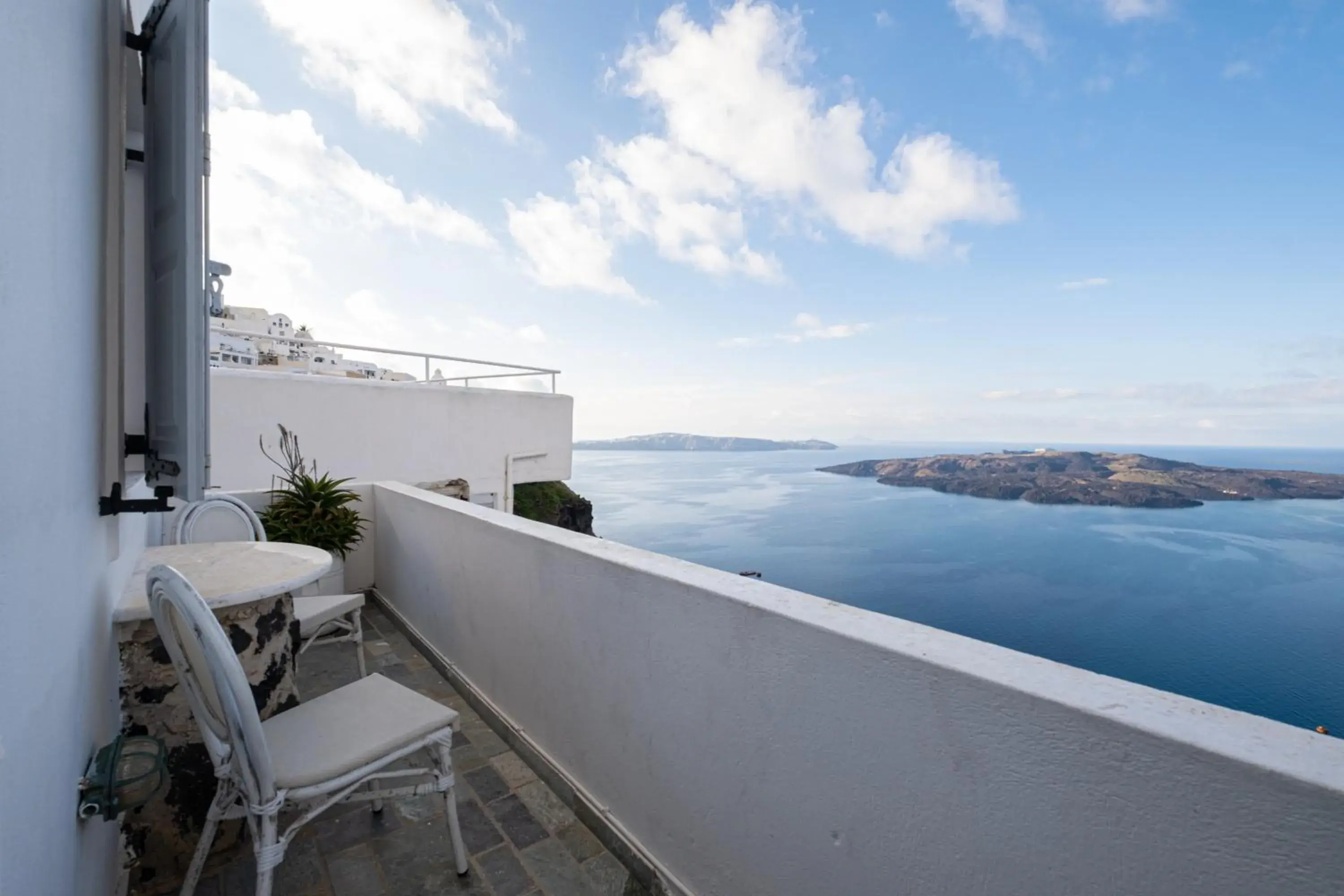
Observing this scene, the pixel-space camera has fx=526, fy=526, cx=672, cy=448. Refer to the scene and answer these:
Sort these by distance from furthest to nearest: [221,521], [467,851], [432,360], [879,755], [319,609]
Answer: [432,360] → [221,521] → [319,609] → [467,851] → [879,755]

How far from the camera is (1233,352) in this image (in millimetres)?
19312

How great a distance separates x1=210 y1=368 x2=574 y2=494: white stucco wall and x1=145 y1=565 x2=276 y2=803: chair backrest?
3775 mm

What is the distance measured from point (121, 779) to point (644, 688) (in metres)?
1.23

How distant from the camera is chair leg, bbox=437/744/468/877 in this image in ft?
5.35

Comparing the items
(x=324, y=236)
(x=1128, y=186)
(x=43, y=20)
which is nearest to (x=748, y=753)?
(x=43, y=20)

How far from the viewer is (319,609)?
2656 mm

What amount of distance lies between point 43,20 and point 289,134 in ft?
17.1

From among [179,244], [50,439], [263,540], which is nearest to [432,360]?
[263,540]

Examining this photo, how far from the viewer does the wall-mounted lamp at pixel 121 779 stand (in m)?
1.12

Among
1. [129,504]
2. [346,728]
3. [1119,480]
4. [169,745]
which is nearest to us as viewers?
[129,504]

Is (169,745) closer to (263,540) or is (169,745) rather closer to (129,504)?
(129,504)

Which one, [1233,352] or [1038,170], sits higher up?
[1038,170]

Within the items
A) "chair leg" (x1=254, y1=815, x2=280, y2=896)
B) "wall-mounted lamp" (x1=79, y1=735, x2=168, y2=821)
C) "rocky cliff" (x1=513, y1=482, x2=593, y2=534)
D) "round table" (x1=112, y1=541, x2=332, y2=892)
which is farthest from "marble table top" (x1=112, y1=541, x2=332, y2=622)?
"rocky cliff" (x1=513, y1=482, x2=593, y2=534)

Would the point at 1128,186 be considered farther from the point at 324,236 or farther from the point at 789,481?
the point at 789,481
